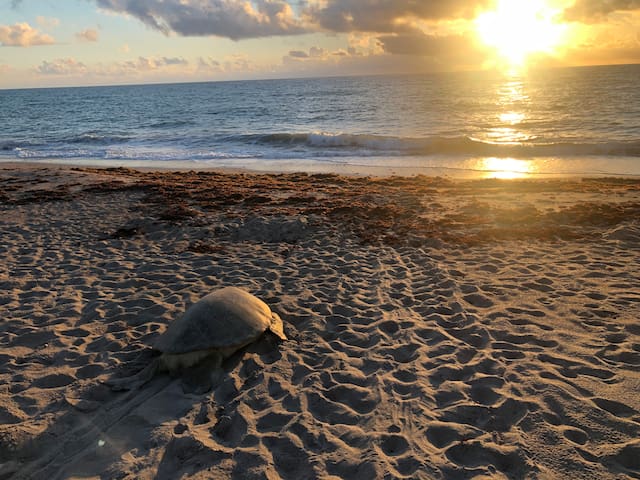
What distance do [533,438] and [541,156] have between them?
59.9ft

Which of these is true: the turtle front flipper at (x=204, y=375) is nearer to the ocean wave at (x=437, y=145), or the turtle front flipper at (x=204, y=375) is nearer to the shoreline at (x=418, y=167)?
the shoreline at (x=418, y=167)

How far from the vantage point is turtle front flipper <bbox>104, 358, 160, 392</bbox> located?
3.87 meters

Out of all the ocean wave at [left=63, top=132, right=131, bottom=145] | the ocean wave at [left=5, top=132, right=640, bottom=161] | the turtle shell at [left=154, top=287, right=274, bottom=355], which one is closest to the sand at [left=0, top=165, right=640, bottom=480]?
the turtle shell at [left=154, top=287, right=274, bottom=355]

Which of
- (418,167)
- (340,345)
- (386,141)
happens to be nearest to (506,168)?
(418,167)

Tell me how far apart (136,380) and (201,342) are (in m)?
0.70

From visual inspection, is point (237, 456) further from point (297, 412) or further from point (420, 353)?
point (420, 353)

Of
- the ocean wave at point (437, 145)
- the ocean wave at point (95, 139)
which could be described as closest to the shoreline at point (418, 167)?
the ocean wave at point (437, 145)

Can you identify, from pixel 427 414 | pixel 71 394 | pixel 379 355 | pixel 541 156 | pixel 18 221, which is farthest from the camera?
pixel 541 156

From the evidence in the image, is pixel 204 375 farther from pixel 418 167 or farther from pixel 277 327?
pixel 418 167

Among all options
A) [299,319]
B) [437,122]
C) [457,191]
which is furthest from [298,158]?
[299,319]

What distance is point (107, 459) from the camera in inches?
121

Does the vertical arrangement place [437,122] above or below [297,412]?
above

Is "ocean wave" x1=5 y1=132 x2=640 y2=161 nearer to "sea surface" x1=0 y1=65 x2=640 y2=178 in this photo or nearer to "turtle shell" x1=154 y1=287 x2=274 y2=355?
"sea surface" x1=0 y1=65 x2=640 y2=178

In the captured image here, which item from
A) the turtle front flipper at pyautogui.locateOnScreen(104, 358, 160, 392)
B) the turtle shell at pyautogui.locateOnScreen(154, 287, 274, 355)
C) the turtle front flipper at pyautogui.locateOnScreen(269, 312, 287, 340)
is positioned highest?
the turtle shell at pyautogui.locateOnScreen(154, 287, 274, 355)
